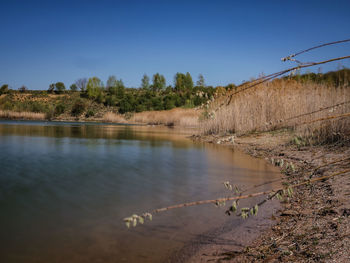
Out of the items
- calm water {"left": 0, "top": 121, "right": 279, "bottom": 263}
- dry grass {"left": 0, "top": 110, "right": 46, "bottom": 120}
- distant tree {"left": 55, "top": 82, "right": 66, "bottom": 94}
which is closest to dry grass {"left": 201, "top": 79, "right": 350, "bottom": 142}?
calm water {"left": 0, "top": 121, "right": 279, "bottom": 263}

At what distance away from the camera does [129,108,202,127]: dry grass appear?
26391mm

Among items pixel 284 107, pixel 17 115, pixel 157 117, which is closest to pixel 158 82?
pixel 17 115

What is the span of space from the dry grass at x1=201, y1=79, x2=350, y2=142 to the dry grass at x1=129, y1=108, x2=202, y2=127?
36.9ft

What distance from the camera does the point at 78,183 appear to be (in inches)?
160

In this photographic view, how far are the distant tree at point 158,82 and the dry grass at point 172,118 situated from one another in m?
52.3

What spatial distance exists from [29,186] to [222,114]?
33.3 feet

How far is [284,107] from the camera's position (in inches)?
385

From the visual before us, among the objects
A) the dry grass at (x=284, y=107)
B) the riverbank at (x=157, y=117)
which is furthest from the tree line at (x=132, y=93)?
the dry grass at (x=284, y=107)

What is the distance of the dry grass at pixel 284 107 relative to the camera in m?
7.21

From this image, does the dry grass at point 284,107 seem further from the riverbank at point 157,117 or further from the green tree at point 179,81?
the green tree at point 179,81

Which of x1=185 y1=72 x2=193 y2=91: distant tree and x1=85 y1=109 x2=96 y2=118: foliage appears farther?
x1=185 y1=72 x2=193 y2=91: distant tree

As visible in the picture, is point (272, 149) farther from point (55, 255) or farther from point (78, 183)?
point (55, 255)

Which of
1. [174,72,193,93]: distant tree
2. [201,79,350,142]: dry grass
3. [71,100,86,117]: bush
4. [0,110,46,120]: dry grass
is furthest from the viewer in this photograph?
[174,72,193,93]: distant tree

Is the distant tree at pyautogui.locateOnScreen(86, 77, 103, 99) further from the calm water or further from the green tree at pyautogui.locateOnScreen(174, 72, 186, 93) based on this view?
the calm water
